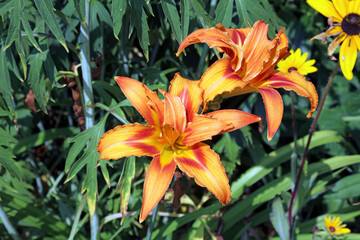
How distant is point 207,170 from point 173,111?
126 millimetres

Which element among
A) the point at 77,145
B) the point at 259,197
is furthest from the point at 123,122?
the point at 259,197

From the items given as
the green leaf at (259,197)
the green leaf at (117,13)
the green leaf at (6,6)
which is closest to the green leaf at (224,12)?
the green leaf at (117,13)

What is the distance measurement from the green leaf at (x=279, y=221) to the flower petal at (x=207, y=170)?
2.01ft

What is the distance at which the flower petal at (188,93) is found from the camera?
81 centimetres

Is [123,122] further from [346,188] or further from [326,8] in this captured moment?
[346,188]

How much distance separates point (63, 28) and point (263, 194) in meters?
0.92

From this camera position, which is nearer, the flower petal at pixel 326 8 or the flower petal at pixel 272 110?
the flower petal at pixel 272 110

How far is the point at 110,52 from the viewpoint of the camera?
1734 mm

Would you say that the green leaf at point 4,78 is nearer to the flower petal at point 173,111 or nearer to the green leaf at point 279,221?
the flower petal at point 173,111

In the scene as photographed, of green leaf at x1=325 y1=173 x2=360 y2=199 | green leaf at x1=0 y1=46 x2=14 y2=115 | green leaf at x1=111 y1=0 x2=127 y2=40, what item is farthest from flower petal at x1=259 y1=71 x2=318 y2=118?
green leaf at x1=325 y1=173 x2=360 y2=199

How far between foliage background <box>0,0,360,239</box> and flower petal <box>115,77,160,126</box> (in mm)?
177

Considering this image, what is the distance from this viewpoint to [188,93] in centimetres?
83

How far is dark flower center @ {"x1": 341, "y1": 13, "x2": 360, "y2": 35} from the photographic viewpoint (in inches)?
42.6

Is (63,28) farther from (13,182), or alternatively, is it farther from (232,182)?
(232,182)
